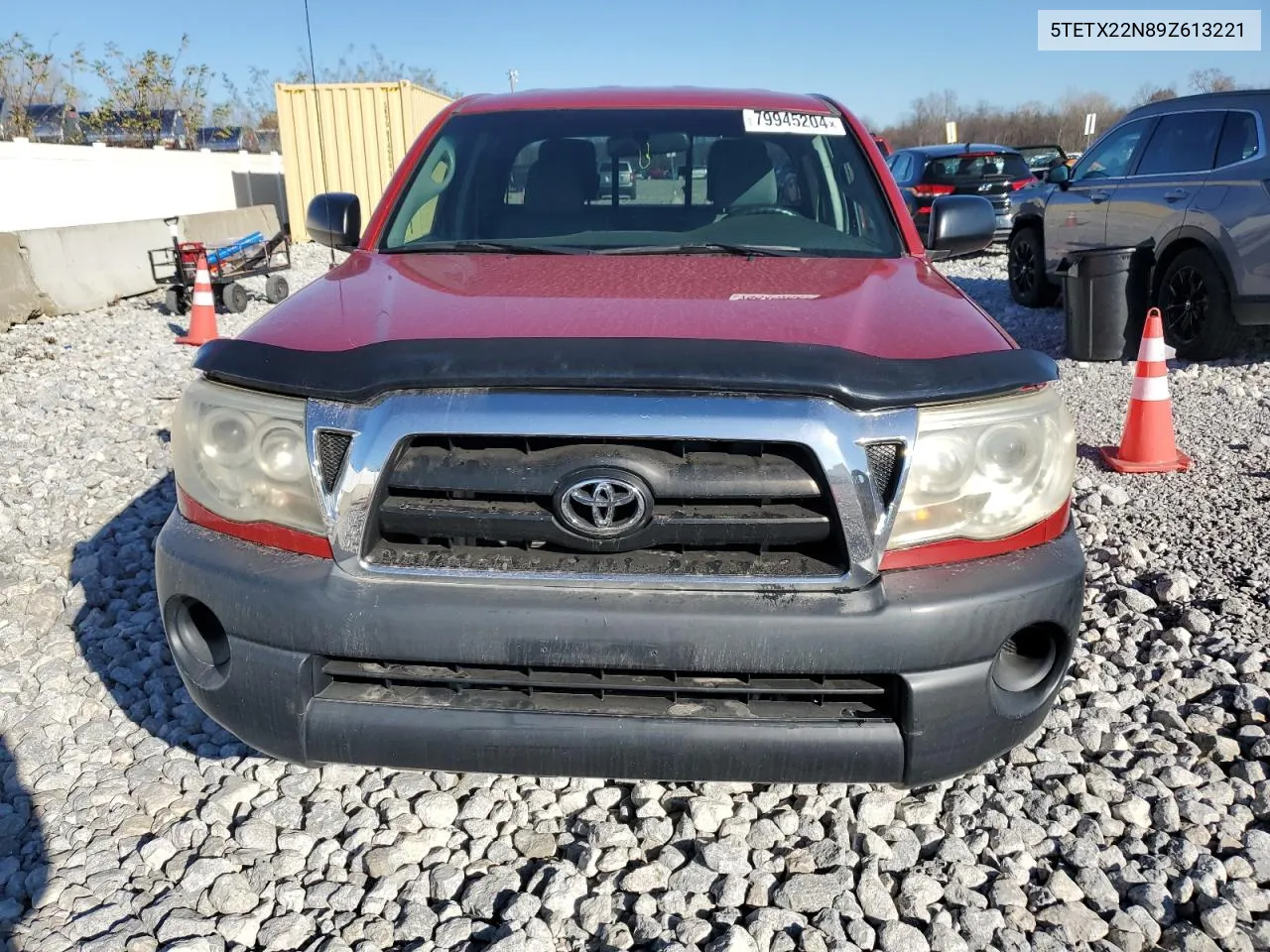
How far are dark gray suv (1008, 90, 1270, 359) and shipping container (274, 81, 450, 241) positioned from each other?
13057mm

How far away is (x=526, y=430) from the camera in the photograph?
6.47ft

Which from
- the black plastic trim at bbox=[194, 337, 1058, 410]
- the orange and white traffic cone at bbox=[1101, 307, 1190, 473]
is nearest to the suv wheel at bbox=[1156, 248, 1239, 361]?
the orange and white traffic cone at bbox=[1101, 307, 1190, 473]

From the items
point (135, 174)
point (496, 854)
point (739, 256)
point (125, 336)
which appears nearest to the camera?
point (496, 854)

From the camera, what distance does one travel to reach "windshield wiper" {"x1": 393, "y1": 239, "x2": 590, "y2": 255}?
309cm

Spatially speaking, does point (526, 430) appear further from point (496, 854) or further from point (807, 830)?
point (807, 830)

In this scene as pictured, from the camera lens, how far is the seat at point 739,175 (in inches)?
137

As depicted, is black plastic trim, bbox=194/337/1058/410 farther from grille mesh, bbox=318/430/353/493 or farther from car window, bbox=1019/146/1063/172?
car window, bbox=1019/146/1063/172

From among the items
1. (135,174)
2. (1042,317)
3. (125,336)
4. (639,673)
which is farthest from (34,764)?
(135,174)

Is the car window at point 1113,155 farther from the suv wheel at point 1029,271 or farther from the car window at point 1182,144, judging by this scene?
the suv wheel at point 1029,271

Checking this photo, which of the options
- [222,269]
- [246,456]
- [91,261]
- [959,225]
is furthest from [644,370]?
[91,261]

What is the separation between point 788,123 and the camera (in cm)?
366

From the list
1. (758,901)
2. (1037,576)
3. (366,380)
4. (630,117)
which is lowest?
(758,901)

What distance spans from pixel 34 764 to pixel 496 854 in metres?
1.36

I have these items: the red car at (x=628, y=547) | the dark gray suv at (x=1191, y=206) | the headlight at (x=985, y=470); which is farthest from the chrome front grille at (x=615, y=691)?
the dark gray suv at (x=1191, y=206)
